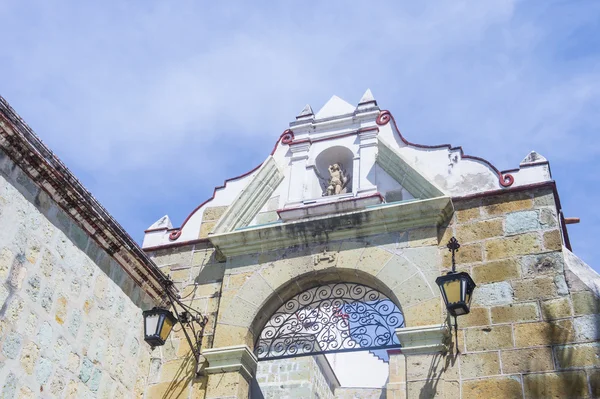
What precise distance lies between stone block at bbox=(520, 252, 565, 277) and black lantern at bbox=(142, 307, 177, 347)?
3229mm

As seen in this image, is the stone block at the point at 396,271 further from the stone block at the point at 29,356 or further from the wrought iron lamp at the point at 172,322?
the stone block at the point at 29,356

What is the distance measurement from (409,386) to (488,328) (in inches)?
33.7

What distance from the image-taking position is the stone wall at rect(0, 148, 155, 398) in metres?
5.57

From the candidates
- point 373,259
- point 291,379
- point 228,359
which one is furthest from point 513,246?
point 291,379

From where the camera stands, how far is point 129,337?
279 inches

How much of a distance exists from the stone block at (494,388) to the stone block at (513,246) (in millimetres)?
1194

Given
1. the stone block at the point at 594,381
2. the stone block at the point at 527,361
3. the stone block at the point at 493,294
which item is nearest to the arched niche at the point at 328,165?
the stone block at the point at 493,294

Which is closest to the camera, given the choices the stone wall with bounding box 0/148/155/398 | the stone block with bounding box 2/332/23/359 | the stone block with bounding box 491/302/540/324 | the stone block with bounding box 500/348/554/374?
the stone block with bounding box 2/332/23/359

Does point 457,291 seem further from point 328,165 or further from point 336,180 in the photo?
point 328,165

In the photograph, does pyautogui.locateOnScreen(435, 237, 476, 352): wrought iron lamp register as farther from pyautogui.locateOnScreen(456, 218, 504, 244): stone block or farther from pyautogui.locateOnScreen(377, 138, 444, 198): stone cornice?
pyautogui.locateOnScreen(377, 138, 444, 198): stone cornice

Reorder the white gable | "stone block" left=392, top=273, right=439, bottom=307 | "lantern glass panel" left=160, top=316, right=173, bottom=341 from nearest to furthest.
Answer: "lantern glass panel" left=160, top=316, right=173, bottom=341, "stone block" left=392, top=273, right=439, bottom=307, the white gable

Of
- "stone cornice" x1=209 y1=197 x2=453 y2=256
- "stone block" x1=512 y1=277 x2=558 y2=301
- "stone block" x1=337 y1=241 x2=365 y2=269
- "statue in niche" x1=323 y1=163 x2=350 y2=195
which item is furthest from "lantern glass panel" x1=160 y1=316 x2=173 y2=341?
"stone block" x1=512 y1=277 x2=558 y2=301

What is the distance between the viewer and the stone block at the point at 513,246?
6480mm

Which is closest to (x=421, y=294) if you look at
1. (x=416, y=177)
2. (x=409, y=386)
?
(x=409, y=386)
